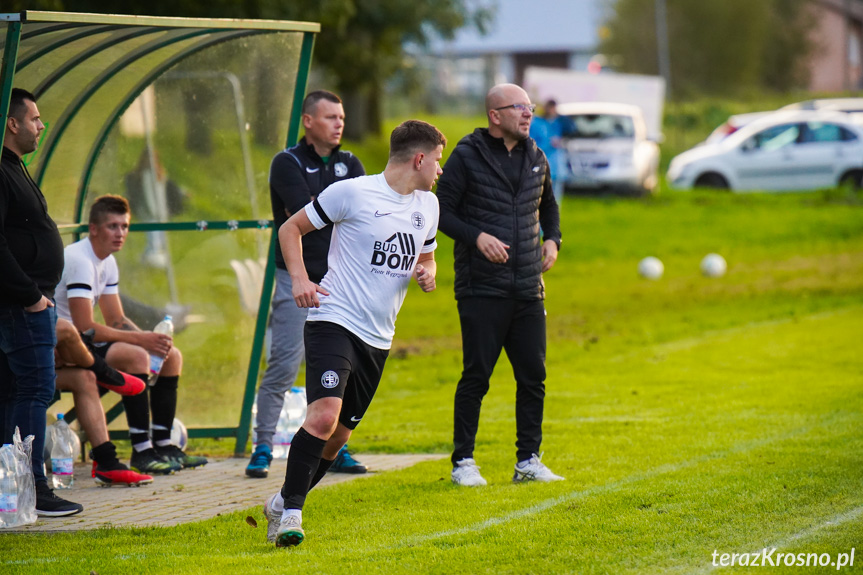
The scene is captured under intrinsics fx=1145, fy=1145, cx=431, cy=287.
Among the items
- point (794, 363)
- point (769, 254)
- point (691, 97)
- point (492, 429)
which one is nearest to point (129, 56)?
point (492, 429)

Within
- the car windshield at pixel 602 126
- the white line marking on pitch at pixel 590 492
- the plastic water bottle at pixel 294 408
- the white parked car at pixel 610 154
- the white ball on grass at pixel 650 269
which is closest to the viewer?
the white line marking on pitch at pixel 590 492

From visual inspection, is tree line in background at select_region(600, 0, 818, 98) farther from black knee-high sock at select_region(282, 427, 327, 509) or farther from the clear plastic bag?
black knee-high sock at select_region(282, 427, 327, 509)

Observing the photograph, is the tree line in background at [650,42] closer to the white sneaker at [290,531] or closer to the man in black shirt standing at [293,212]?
the man in black shirt standing at [293,212]

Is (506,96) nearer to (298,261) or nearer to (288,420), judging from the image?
(298,261)

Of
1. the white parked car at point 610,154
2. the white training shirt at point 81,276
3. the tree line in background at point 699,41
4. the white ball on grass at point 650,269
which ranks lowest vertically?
the white ball on grass at point 650,269

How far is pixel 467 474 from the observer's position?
6672 millimetres

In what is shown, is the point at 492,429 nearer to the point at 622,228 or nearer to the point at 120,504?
the point at 120,504

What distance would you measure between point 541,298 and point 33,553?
3.12 metres

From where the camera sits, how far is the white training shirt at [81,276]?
7.08 meters

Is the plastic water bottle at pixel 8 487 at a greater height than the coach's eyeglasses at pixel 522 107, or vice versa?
the coach's eyeglasses at pixel 522 107

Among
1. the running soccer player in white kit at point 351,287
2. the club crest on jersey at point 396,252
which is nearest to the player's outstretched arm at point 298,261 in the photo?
the running soccer player in white kit at point 351,287

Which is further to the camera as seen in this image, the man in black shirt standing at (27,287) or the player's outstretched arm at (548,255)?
the player's outstretched arm at (548,255)

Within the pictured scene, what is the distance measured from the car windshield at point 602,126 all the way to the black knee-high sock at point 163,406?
19.0 metres

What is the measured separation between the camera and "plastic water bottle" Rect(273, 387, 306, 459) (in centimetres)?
815
